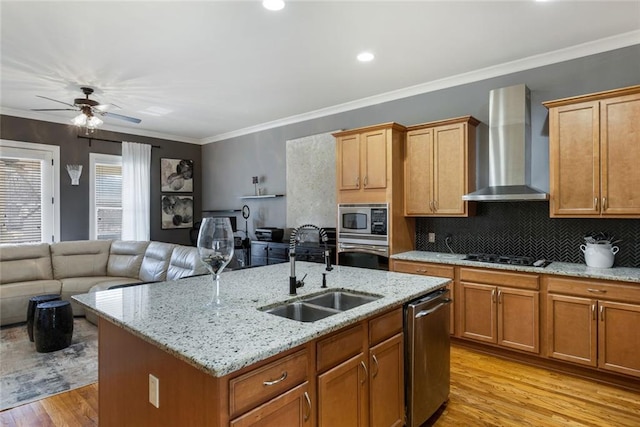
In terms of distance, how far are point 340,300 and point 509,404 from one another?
5.02 feet

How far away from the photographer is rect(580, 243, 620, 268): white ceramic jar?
3.02 metres

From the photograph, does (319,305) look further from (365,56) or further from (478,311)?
(365,56)

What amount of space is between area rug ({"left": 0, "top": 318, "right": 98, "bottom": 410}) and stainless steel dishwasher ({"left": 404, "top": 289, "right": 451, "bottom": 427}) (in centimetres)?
257

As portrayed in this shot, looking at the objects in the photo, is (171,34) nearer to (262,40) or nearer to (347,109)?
(262,40)

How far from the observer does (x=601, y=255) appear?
304 centimetres

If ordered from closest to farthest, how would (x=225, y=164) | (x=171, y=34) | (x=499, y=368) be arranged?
(x=171, y=34), (x=499, y=368), (x=225, y=164)

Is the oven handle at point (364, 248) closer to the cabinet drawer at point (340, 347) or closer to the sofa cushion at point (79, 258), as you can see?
the cabinet drawer at point (340, 347)

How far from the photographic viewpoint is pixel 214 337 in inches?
54.0

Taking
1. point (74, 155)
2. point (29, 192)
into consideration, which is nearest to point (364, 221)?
point (74, 155)

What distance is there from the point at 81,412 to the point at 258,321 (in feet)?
6.20

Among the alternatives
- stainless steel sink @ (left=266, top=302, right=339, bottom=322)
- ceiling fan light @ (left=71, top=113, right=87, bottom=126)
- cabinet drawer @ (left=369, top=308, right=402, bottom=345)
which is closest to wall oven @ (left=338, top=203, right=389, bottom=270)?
cabinet drawer @ (left=369, top=308, right=402, bottom=345)

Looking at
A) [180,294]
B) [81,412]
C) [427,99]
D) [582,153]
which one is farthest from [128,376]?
[427,99]

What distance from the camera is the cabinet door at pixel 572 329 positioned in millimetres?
2836

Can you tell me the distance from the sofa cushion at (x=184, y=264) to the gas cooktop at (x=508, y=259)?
2.96m
